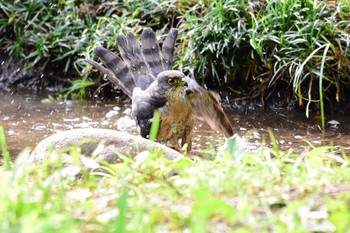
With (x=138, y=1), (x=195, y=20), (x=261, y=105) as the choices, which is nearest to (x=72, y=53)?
(x=138, y=1)

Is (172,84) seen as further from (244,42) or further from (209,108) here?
(244,42)

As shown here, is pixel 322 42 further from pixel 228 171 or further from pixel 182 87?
pixel 228 171

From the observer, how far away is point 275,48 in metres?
7.06

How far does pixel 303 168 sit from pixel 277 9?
459 centimetres

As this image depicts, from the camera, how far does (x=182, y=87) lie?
230 inches

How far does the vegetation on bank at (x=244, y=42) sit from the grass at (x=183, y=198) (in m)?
3.74

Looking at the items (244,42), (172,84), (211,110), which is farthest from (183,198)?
(244,42)

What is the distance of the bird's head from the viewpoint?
5.82m

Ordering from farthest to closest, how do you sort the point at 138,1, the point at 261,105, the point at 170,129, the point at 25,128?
the point at 138,1 → the point at 261,105 → the point at 25,128 → the point at 170,129

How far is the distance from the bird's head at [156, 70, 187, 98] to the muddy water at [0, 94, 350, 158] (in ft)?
1.80

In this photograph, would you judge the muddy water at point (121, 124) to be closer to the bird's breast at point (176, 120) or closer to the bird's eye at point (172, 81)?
the bird's breast at point (176, 120)

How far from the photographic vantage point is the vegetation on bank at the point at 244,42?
6.91m

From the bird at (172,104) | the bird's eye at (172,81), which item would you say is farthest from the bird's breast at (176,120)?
the bird's eye at (172,81)

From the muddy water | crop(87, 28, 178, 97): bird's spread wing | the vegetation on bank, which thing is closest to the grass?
the muddy water
